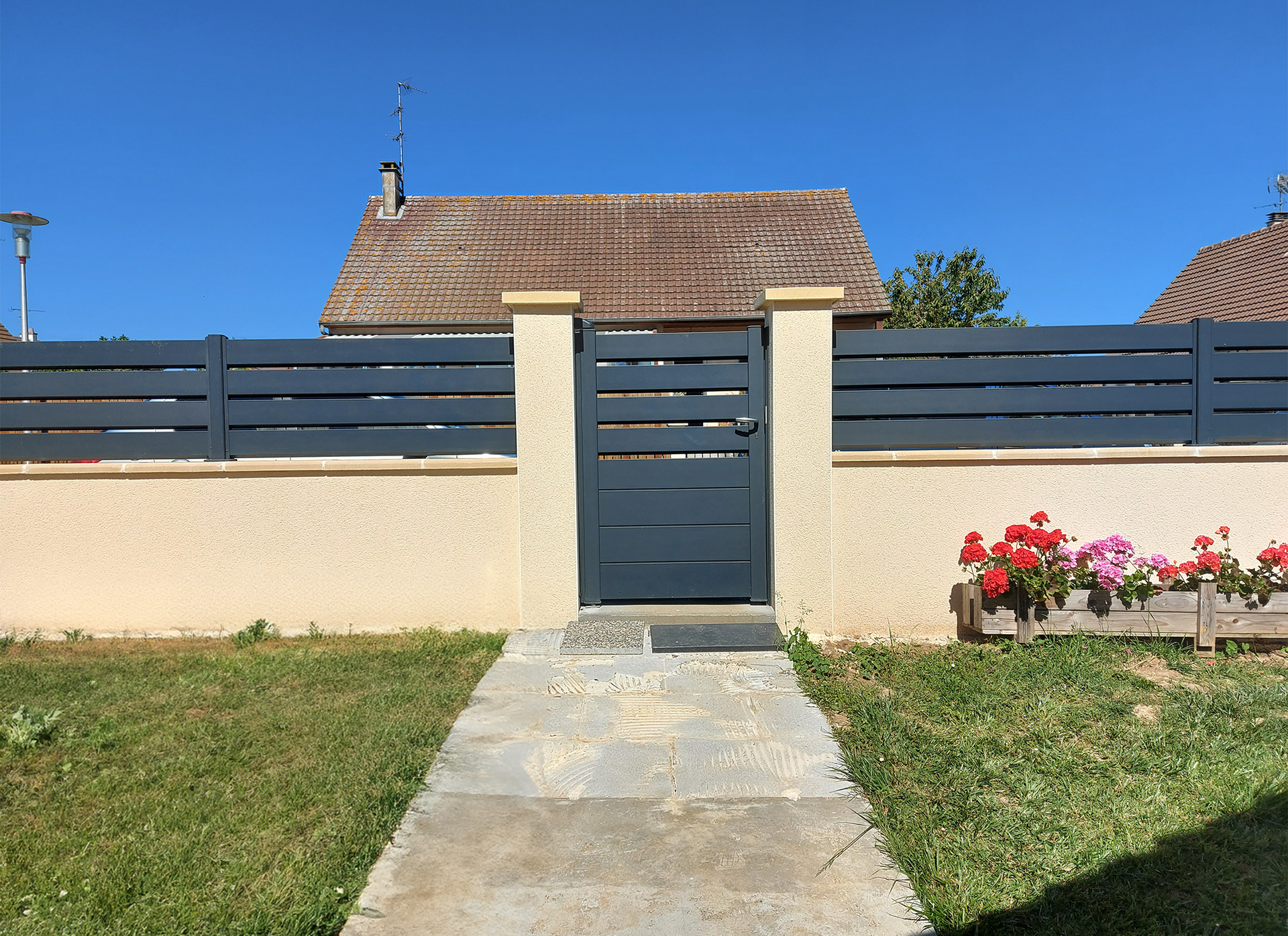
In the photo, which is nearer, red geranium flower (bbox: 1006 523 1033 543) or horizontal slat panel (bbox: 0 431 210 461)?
red geranium flower (bbox: 1006 523 1033 543)

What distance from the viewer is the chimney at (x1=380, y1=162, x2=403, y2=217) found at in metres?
18.5

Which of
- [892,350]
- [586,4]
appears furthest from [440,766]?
[586,4]

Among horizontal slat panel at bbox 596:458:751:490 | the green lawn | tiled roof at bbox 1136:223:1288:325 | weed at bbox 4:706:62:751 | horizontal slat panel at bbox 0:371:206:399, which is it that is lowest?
the green lawn

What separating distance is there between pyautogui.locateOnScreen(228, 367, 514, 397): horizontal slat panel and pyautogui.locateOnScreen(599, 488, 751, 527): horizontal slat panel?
1.13 m

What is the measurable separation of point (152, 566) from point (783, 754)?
15.1 ft

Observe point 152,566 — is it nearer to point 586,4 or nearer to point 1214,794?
point 1214,794

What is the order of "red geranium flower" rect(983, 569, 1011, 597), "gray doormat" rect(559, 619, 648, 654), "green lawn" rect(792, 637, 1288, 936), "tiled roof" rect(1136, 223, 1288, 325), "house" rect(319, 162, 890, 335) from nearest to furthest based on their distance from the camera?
"green lawn" rect(792, 637, 1288, 936) → "red geranium flower" rect(983, 569, 1011, 597) → "gray doormat" rect(559, 619, 648, 654) → "house" rect(319, 162, 890, 335) → "tiled roof" rect(1136, 223, 1288, 325)

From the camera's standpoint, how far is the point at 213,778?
123 inches

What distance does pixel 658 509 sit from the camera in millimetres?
5422

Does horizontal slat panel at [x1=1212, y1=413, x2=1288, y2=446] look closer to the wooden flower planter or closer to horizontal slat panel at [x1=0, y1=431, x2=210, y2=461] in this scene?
the wooden flower planter

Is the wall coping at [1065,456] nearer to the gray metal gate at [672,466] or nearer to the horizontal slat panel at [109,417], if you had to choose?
the gray metal gate at [672,466]

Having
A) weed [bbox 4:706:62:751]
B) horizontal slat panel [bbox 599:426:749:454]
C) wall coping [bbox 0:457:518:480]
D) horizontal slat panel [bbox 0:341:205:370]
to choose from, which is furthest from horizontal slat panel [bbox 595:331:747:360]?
weed [bbox 4:706:62:751]

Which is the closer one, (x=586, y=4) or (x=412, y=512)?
(x=412, y=512)

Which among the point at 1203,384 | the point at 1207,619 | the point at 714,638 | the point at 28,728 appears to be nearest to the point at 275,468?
the point at 28,728
